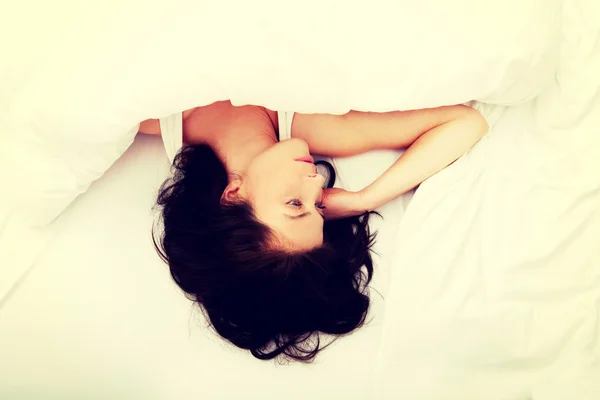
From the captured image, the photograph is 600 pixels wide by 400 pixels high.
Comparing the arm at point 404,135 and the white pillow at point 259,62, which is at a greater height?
the white pillow at point 259,62

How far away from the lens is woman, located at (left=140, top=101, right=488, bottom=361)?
2.81 feet

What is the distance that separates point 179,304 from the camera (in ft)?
3.02

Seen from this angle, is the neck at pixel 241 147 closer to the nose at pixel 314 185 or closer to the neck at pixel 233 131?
the neck at pixel 233 131

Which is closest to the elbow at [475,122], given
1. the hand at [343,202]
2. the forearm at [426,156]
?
the forearm at [426,156]

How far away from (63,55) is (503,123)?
0.80 meters

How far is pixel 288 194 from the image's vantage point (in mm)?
855

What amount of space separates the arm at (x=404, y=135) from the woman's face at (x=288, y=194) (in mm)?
101

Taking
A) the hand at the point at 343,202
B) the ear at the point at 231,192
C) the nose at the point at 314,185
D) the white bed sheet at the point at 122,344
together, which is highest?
the nose at the point at 314,185

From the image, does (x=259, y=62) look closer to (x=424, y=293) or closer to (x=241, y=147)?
(x=241, y=147)

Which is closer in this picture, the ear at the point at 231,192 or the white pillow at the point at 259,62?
the white pillow at the point at 259,62

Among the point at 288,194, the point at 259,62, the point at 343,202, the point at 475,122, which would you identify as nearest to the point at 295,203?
the point at 288,194

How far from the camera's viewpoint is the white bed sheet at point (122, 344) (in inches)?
34.4

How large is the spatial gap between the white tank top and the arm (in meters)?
0.02

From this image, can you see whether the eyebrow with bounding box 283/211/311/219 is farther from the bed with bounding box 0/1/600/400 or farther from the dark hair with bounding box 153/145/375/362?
the bed with bounding box 0/1/600/400
